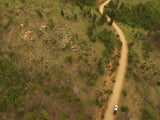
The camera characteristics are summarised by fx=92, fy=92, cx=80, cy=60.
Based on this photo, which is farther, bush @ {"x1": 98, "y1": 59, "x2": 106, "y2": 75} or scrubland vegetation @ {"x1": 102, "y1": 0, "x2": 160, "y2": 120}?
bush @ {"x1": 98, "y1": 59, "x2": 106, "y2": 75}

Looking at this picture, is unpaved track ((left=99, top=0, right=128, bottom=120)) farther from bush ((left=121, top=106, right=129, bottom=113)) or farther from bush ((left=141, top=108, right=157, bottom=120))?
bush ((left=141, top=108, right=157, bottom=120))

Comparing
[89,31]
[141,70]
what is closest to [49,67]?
[89,31]

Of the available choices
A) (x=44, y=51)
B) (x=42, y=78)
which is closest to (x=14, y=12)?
(x=44, y=51)

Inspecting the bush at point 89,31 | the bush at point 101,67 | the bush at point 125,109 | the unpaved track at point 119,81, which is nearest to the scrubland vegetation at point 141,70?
the bush at point 125,109

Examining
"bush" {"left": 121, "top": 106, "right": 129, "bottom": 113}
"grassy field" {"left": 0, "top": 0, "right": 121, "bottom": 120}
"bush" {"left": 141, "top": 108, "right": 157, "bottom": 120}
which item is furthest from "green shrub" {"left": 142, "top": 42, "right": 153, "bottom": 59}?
"bush" {"left": 121, "top": 106, "right": 129, "bottom": 113}

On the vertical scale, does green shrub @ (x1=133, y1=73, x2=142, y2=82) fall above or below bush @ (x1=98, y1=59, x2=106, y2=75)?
below

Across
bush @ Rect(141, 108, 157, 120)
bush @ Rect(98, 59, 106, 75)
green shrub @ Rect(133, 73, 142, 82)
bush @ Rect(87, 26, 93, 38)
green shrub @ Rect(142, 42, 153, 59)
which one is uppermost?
bush @ Rect(87, 26, 93, 38)

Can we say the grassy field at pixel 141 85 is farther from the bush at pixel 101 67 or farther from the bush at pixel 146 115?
the bush at pixel 101 67

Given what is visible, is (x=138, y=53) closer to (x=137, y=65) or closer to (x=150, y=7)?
(x=137, y=65)

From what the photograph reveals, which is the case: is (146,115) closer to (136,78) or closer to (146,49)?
(136,78)
